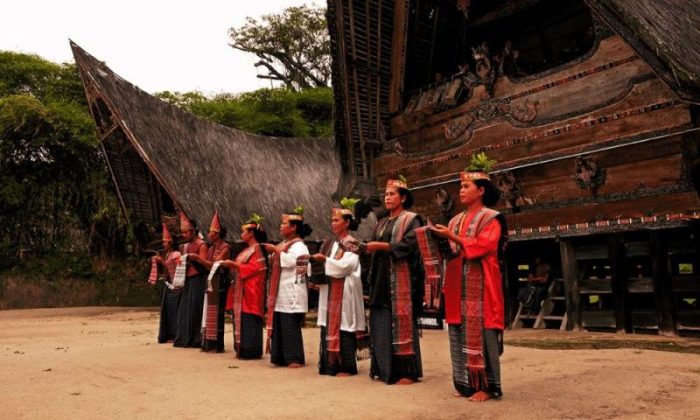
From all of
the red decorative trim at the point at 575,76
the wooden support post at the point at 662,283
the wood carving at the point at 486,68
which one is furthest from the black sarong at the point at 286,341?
the wood carving at the point at 486,68

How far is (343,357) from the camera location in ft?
18.9

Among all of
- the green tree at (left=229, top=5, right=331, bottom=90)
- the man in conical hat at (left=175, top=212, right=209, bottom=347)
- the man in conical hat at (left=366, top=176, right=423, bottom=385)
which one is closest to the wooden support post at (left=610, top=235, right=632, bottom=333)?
the man in conical hat at (left=366, top=176, right=423, bottom=385)

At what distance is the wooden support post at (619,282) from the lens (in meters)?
8.89

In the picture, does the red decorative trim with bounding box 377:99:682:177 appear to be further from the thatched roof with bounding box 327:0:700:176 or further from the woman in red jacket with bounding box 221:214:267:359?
the woman in red jacket with bounding box 221:214:267:359

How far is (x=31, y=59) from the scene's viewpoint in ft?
85.3

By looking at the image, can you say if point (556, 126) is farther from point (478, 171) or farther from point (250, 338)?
point (250, 338)

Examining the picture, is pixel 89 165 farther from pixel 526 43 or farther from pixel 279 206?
pixel 526 43

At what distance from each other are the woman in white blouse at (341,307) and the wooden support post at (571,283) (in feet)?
15.3

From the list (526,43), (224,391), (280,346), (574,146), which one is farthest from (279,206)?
(224,391)

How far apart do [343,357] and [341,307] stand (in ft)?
1.51

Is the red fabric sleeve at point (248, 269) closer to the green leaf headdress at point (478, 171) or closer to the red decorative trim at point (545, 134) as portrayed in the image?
the green leaf headdress at point (478, 171)

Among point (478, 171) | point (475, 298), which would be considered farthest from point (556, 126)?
point (475, 298)

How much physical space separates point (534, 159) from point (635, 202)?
164cm

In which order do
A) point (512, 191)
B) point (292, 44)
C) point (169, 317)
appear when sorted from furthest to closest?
point (292, 44) < point (512, 191) < point (169, 317)
